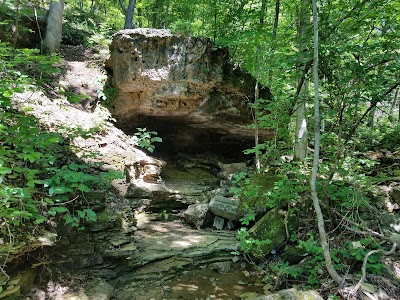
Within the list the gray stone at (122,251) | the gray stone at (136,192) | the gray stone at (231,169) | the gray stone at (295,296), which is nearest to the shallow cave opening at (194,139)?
the gray stone at (231,169)

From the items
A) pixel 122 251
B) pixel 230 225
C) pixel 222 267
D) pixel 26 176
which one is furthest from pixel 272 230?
pixel 26 176

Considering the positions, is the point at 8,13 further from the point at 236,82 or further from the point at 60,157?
the point at 236,82

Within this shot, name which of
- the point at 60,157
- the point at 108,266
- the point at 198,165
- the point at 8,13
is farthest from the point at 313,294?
the point at 8,13

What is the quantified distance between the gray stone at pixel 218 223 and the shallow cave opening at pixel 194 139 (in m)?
4.35

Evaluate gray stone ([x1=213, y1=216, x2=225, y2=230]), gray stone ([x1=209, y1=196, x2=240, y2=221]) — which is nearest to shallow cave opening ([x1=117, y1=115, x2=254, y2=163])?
gray stone ([x1=209, y1=196, x2=240, y2=221])

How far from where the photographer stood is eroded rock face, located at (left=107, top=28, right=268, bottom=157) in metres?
7.36

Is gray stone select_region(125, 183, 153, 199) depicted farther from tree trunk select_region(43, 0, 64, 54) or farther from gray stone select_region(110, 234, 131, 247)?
tree trunk select_region(43, 0, 64, 54)

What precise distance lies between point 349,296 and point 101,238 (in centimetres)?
322

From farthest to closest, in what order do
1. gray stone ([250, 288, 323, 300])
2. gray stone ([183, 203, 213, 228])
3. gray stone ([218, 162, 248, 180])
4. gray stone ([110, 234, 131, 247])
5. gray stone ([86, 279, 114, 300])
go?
gray stone ([218, 162, 248, 180])
gray stone ([183, 203, 213, 228])
gray stone ([110, 234, 131, 247])
gray stone ([86, 279, 114, 300])
gray stone ([250, 288, 323, 300])

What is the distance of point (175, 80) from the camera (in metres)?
7.53

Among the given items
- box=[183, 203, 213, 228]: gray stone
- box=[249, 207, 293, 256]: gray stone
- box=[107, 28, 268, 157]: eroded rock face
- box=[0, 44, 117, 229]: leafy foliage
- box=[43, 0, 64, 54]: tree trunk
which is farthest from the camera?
box=[43, 0, 64, 54]: tree trunk

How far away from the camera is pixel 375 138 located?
34.7 ft

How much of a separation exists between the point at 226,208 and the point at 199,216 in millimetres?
602

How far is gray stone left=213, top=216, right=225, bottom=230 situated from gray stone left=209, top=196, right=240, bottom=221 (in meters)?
0.09
